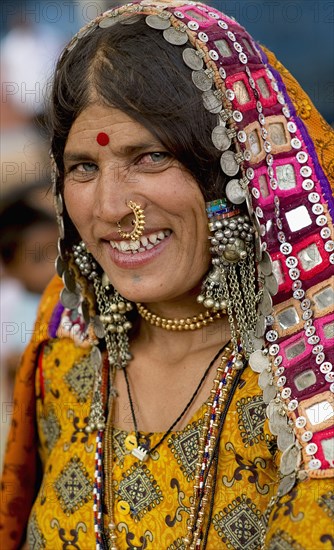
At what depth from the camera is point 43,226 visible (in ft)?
13.9

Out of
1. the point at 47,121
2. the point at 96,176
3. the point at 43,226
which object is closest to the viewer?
the point at 96,176

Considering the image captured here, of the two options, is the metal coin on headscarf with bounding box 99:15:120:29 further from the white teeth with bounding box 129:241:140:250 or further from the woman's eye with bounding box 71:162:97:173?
the white teeth with bounding box 129:241:140:250

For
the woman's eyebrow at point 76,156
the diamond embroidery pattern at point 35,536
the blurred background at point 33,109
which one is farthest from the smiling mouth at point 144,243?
the blurred background at point 33,109

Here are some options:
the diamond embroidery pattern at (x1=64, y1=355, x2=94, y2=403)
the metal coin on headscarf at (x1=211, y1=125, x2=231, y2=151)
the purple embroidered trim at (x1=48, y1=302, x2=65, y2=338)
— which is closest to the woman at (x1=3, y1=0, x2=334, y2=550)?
the metal coin on headscarf at (x1=211, y1=125, x2=231, y2=151)

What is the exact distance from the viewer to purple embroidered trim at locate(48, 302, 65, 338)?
8.17 ft

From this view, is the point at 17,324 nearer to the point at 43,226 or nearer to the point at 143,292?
the point at 43,226

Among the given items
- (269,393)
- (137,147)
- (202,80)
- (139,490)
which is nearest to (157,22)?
(202,80)

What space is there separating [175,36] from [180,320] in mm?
698

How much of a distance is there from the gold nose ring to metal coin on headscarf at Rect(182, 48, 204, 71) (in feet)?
1.08

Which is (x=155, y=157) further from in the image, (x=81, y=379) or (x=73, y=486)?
(x=73, y=486)

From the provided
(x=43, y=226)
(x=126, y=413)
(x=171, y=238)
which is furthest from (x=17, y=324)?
(x=171, y=238)

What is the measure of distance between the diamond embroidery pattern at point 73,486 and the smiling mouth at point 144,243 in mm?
598

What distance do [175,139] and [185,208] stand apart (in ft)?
0.52

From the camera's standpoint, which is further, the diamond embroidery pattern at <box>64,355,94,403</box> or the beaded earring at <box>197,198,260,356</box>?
the diamond embroidery pattern at <box>64,355,94,403</box>
